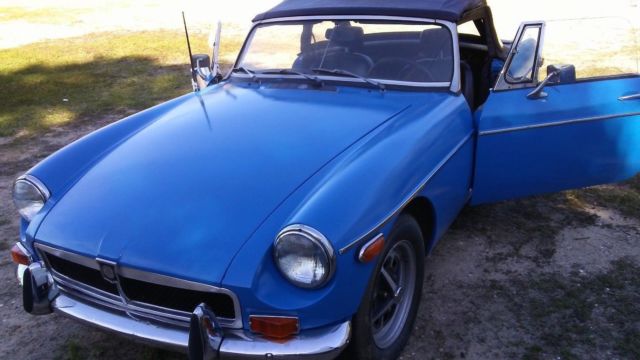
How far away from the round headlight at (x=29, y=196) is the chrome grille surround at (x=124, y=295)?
29 cm

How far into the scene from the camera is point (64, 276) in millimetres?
2514

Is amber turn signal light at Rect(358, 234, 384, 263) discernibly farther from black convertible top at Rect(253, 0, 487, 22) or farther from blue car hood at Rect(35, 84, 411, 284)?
black convertible top at Rect(253, 0, 487, 22)

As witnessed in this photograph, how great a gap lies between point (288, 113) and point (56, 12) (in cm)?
1535

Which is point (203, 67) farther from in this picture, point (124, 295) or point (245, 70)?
point (124, 295)

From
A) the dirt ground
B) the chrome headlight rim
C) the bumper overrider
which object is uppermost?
the chrome headlight rim

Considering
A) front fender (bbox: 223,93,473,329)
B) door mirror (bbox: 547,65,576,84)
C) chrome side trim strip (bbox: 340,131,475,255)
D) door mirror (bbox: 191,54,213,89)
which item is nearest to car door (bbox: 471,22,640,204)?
door mirror (bbox: 547,65,576,84)

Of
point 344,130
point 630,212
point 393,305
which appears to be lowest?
point 630,212

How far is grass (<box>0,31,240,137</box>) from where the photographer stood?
7.22 m

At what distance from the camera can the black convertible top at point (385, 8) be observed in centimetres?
345

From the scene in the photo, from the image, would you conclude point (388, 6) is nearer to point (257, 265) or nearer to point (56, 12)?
point (257, 265)

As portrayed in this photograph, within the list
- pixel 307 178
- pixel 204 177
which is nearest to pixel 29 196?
pixel 204 177

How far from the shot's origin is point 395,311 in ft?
9.00

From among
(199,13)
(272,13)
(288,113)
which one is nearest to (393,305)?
(288,113)

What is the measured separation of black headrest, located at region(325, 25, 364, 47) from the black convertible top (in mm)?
100
